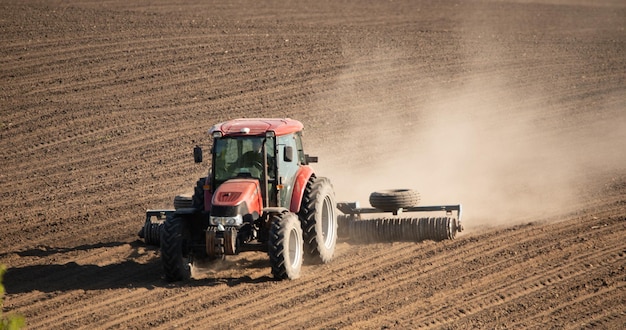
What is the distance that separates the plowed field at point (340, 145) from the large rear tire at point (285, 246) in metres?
0.21

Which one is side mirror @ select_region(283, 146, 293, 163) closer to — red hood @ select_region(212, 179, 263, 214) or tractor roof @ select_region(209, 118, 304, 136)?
tractor roof @ select_region(209, 118, 304, 136)

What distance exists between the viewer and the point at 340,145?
2370 cm

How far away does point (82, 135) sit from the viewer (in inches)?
931

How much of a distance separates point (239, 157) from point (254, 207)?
0.82 meters

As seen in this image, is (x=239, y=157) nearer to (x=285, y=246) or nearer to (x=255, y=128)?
(x=255, y=128)

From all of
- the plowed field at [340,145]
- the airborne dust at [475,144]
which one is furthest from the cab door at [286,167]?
the airborne dust at [475,144]

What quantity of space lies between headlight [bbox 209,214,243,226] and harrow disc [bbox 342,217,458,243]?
294 centimetres

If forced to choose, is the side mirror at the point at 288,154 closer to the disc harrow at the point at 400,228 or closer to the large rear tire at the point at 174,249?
the large rear tire at the point at 174,249

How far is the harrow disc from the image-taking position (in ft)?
51.1

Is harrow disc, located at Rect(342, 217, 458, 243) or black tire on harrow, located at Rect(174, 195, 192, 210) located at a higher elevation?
black tire on harrow, located at Rect(174, 195, 192, 210)

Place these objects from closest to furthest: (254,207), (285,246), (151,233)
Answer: (285,246)
(254,207)
(151,233)

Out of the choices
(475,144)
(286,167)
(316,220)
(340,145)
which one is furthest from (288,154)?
(475,144)

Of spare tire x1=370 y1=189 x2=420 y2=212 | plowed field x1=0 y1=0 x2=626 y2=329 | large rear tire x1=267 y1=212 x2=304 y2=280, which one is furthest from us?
spare tire x1=370 y1=189 x2=420 y2=212

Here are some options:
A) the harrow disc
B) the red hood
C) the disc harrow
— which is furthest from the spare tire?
the red hood
